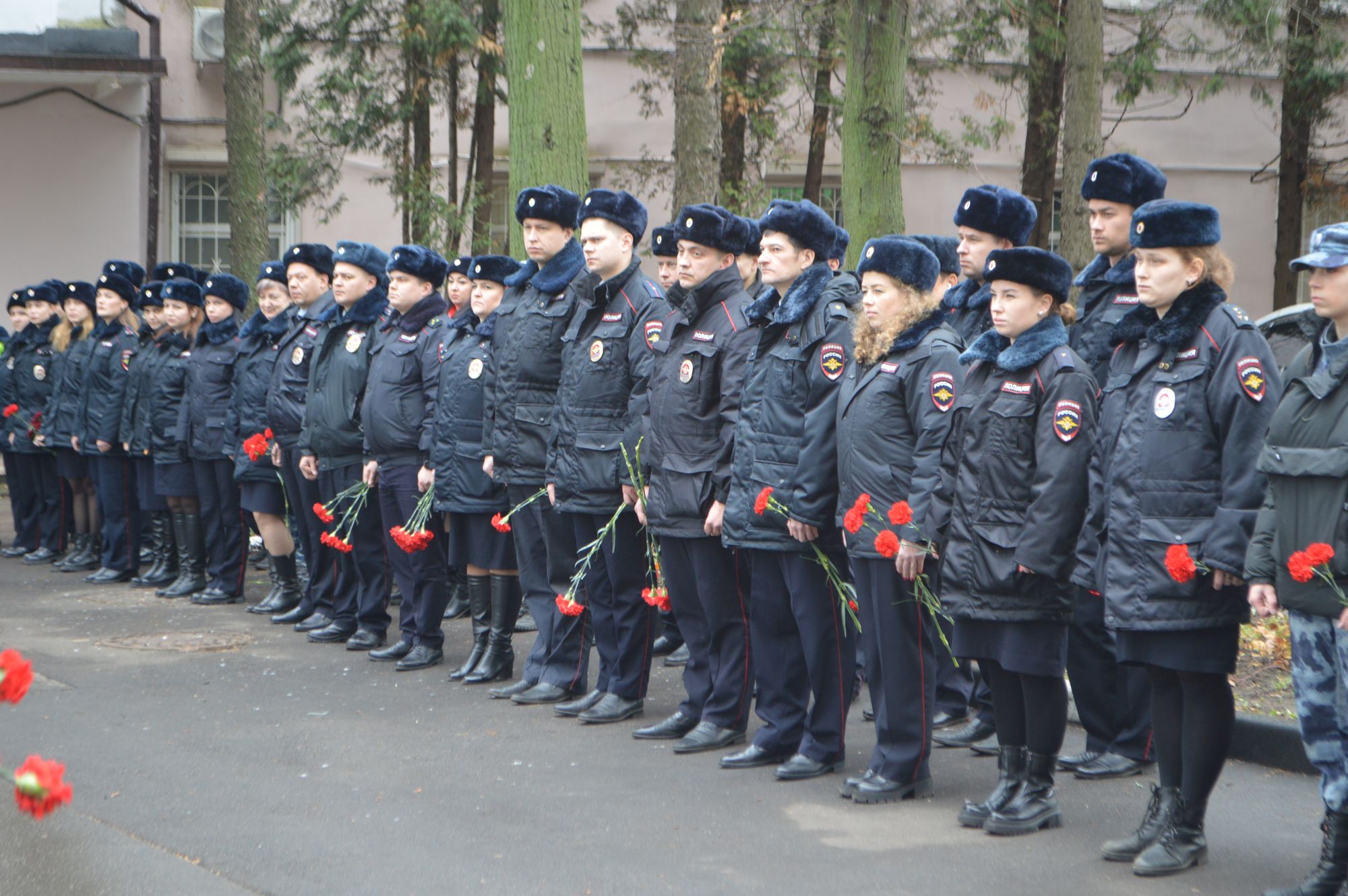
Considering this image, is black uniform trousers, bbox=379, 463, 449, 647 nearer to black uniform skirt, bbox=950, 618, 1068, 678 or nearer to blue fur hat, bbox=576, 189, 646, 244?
blue fur hat, bbox=576, 189, 646, 244

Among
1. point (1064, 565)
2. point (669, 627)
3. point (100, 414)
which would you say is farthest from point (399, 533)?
point (100, 414)

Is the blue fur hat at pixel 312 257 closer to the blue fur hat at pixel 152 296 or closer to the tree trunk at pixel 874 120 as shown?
the blue fur hat at pixel 152 296

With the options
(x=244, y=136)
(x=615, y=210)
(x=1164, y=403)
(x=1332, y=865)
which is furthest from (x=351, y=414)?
(x=244, y=136)

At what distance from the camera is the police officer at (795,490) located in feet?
20.2

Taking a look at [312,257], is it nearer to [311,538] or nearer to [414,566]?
[311,538]

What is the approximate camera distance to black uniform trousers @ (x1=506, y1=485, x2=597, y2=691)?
7699mm

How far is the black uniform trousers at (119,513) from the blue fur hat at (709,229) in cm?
695

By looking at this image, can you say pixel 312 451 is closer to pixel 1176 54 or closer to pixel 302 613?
pixel 302 613

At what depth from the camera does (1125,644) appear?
504 cm

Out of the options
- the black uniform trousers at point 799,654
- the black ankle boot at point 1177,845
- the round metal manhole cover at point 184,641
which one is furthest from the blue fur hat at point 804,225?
the round metal manhole cover at point 184,641

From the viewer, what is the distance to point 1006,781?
18.1ft

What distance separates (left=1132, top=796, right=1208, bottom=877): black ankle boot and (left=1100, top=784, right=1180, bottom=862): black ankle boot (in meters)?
0.03

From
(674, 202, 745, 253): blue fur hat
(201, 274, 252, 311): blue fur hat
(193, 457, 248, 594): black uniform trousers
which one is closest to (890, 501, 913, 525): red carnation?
(674, 202, 745, 253): blue fur hat

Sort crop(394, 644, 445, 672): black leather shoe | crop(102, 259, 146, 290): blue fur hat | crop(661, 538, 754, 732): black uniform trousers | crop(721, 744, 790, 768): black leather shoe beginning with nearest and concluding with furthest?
crop(721, 744, 790, 768): black leather shoe < crop(661, 538, 754, 732): black uniform trousers < crop(394, 644, 445, 672): black leather shoe < crop(102, 259, 146, 290): blue fur hat
